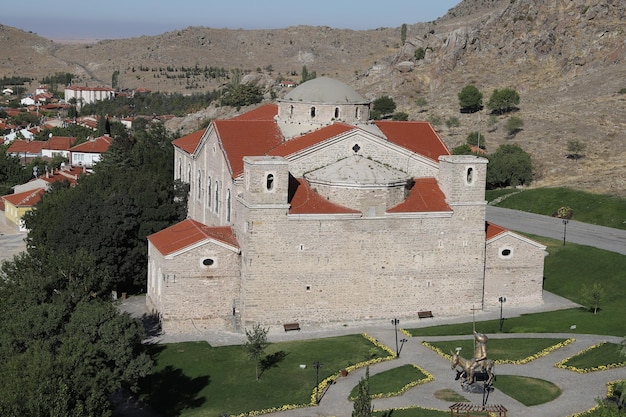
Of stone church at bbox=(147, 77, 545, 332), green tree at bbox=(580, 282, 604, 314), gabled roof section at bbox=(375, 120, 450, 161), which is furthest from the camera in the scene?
gabled roof section at bbox=(375, 120, 450, 161)

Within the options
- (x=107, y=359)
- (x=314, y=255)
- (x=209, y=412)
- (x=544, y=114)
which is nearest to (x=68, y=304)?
(x=107, y=359)

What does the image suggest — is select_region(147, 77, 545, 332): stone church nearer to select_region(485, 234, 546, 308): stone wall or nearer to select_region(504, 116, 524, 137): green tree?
select_region(485, 234, 546, 308): stone wall

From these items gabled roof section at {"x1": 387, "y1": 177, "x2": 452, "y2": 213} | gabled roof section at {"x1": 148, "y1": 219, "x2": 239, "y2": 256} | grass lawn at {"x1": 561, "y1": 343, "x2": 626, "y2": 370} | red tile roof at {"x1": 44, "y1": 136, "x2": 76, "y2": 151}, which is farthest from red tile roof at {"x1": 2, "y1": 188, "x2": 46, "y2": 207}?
grass lawn at {"x1": 561, "y1": 343, "x2": 626, "y2": 370}

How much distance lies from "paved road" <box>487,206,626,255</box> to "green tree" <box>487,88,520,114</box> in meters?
32.4

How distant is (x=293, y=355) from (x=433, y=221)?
9661 mm

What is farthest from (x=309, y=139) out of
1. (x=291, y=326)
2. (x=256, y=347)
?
(x=256, y=347)

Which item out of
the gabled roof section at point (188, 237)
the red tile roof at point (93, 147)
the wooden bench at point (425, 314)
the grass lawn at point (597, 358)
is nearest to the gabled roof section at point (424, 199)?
the wooden bench at point (425, 314)

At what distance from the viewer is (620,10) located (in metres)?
103

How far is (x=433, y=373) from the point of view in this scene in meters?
33.2

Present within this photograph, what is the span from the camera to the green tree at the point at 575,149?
75.9m

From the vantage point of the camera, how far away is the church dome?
46125 mm

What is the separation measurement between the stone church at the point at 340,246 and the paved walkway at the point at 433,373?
77 cm

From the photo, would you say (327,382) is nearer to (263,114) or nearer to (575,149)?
(263,114)

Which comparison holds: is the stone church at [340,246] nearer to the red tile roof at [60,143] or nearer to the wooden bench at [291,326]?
the wooden bench at [291,326]
